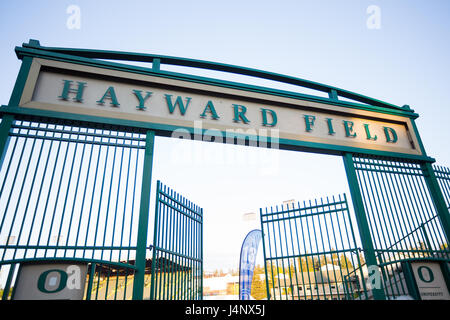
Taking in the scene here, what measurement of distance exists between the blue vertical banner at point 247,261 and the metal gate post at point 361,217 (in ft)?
17.6

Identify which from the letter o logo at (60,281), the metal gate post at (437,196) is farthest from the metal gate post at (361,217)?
the letter o logo at (60,281)

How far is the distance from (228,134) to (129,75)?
6.23 feet

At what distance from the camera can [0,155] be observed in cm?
347

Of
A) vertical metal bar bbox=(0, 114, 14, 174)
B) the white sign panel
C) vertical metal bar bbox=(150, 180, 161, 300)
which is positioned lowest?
vertical metal bar bbox=(150, 180, 161, 300)

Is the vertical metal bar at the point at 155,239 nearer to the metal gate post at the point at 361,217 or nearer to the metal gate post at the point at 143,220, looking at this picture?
the metal gate post at the point at 143,220

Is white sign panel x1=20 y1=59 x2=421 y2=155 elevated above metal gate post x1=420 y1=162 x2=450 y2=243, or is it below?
above

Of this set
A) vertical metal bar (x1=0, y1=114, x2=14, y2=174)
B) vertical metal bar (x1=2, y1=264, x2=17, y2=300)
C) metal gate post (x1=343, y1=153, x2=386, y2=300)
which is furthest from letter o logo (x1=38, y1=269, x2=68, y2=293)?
metal gate post (x1=343, y1=153, x2=386, y2=300)

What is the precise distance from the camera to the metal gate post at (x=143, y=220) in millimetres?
3373

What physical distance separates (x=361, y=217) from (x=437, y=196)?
1.95m

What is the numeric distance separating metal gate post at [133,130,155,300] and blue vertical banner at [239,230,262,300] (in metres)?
6.54

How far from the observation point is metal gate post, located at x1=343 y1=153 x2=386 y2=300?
4391 mm

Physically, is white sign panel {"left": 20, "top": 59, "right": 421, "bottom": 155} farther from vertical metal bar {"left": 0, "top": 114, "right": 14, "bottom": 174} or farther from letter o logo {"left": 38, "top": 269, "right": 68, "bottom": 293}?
letter o logo {"left": 38, "top": 269, "right": 68, "bottom": 293}

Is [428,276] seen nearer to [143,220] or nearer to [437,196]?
[437,196]

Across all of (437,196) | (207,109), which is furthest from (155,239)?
(437,196)
